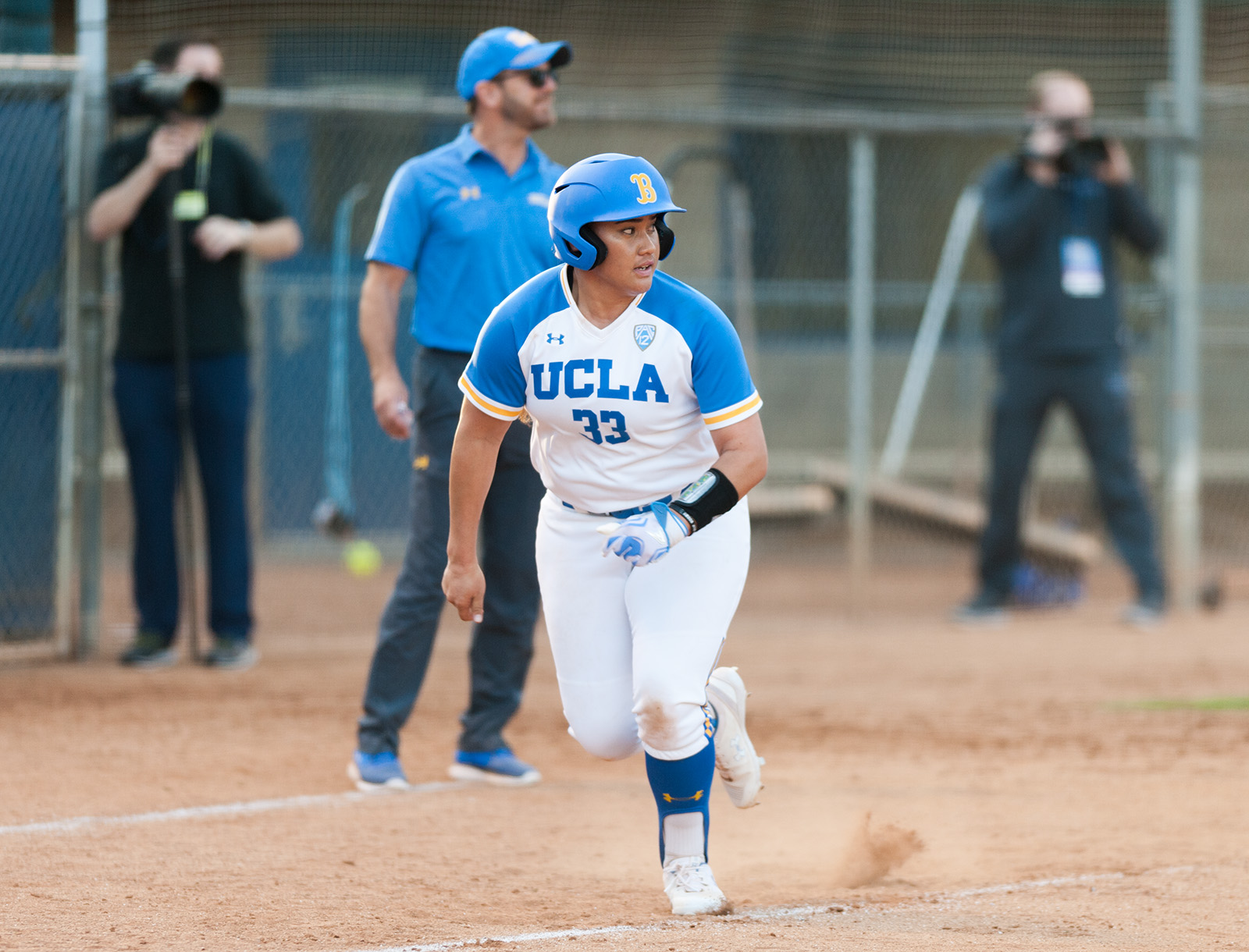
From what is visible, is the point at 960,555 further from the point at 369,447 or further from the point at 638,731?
the point at 638,731

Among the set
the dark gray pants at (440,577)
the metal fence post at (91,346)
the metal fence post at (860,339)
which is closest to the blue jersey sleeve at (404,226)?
the dark gray pants at (440,577)

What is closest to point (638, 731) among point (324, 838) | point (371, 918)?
point (371, 918)

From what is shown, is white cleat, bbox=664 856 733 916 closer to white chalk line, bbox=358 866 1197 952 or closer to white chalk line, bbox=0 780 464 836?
white chalk line, bbox=358 866 1197 952

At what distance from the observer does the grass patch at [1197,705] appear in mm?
6984

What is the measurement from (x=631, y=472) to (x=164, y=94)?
4.09 m

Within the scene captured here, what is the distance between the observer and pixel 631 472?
423 centimetres

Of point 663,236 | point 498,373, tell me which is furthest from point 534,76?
point 498,373

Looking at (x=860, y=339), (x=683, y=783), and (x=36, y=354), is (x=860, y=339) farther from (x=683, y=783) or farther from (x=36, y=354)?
(x=683, y=783)

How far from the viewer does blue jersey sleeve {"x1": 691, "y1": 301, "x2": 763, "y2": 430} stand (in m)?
4.04

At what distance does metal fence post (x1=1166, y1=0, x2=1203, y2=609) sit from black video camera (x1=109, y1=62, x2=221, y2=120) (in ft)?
18.6

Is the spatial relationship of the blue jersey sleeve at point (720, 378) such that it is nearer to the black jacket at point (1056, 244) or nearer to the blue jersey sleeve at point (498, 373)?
the blue jersey sleeve at point (498, 373)

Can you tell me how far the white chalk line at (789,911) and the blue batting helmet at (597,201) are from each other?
1.63 m

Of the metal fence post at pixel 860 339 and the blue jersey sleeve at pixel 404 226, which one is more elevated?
the blue jersey sleeve at pixel 404 226

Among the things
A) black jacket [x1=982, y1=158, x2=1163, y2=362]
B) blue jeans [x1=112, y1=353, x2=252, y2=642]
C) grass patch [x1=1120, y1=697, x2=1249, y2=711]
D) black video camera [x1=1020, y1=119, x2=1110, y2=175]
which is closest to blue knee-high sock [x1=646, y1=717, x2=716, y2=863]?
grass patch [x1=1120, y1=697, x2=1249, y2=711]
